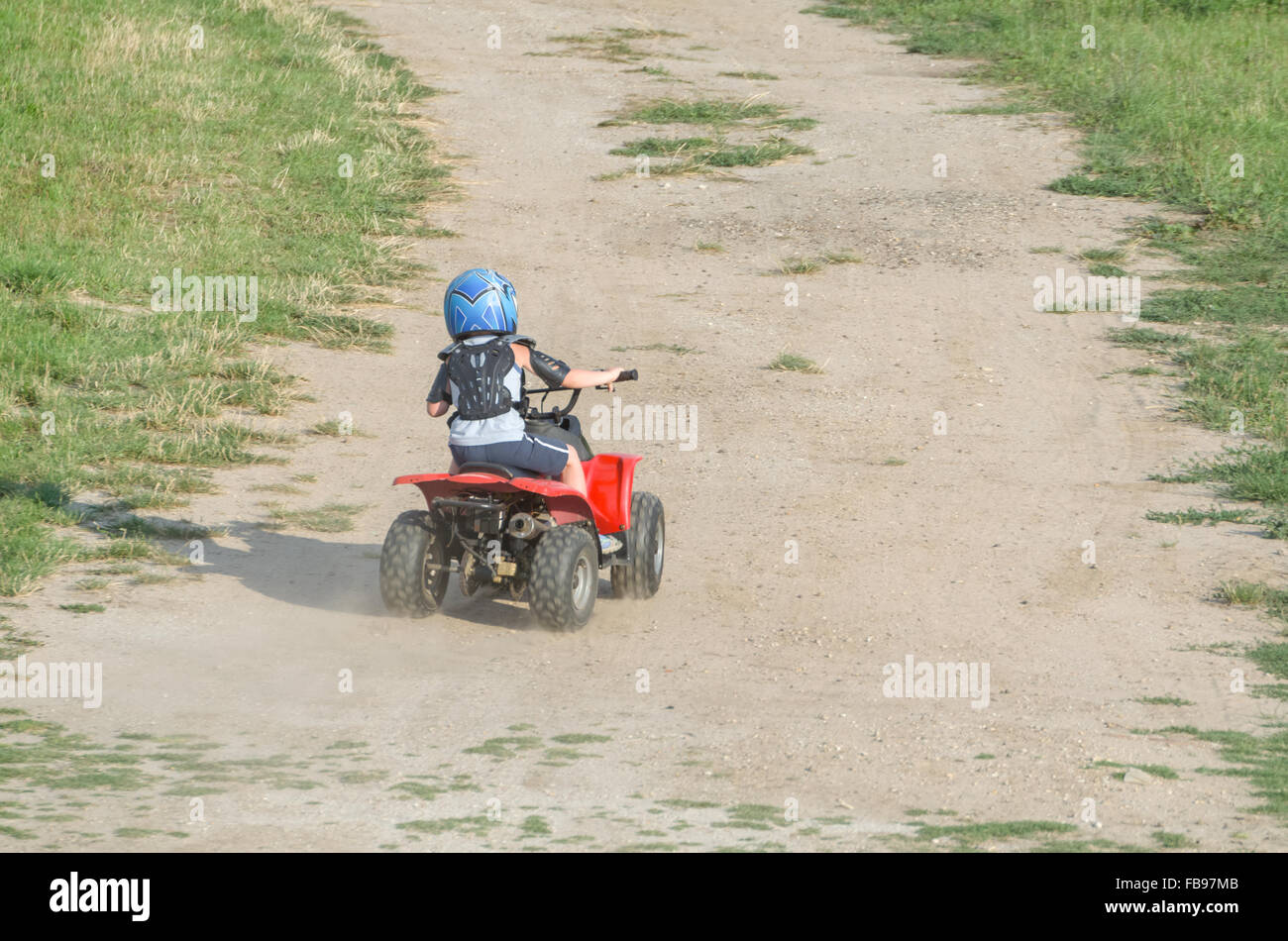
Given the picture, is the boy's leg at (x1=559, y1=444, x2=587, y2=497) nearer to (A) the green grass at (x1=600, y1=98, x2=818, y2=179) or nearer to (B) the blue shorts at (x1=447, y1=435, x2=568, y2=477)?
(B) the blue shorts at (x1=447, y1=435, x2=568, y2=477)

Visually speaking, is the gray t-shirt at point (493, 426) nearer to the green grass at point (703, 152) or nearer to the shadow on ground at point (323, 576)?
the shadow on ground at point (323, 576)

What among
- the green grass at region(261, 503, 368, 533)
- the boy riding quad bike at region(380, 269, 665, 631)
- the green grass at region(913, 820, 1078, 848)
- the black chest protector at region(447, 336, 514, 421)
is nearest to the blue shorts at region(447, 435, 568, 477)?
the boy riding quad bike at region(380, 269, 665, 631)

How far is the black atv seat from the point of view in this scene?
7602mm

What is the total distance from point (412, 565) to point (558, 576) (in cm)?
76

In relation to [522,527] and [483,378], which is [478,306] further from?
[522,527]

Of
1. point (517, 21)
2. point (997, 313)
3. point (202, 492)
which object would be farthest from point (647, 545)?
point (517, 21)

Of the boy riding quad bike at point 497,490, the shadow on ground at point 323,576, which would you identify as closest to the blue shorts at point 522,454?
the boy riding quad bike at point 497,490

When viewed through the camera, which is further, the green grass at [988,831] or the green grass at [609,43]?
the green grass at [609,43]

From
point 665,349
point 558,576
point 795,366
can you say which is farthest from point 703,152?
point 558,576

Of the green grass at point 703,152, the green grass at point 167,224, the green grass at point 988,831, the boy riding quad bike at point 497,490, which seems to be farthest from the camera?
the green grass at point 703,152

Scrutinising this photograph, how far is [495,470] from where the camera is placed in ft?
25.0

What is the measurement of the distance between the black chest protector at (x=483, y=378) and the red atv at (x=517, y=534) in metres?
0.26

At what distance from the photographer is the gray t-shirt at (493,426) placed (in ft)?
25.3

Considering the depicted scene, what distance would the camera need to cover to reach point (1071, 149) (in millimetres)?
19594
